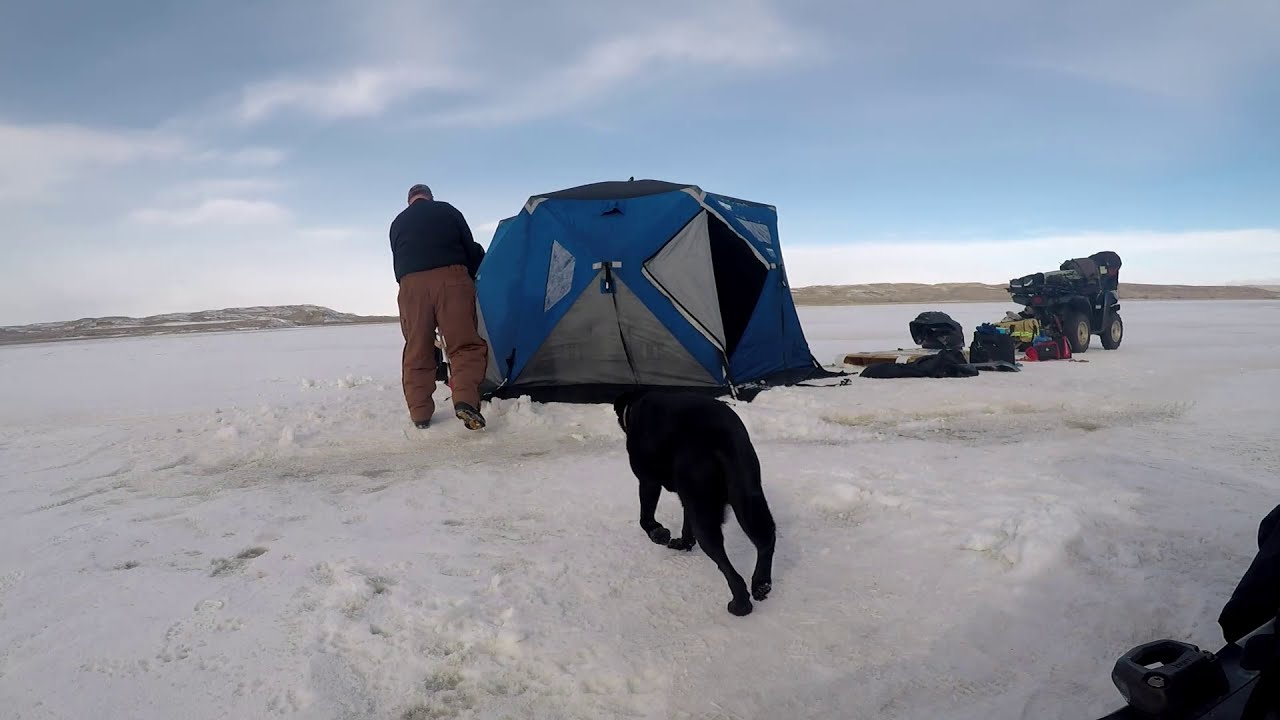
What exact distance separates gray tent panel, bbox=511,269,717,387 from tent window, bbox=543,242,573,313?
0.19m

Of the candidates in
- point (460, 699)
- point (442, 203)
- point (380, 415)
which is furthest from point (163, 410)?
point (460, 699)

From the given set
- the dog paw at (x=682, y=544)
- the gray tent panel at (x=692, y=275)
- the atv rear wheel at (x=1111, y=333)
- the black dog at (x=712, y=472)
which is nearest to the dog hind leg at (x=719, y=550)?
the black dog at (x=712, y=472)

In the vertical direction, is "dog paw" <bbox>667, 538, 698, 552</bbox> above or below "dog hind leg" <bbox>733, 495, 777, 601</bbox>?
below

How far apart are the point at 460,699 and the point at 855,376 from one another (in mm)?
6736

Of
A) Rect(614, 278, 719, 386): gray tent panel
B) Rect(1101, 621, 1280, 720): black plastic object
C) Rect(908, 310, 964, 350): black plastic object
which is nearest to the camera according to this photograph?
Rect(1101, 621, 1280, 720): black plastic object

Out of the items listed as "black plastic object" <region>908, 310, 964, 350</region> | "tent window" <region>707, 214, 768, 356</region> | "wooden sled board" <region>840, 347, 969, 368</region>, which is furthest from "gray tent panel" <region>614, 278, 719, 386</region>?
"black plastic object" <region>908, 310, 964, 350</region>

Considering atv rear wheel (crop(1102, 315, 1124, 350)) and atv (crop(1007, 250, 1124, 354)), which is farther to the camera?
atv rear wheel (crop(1102, 315, 1124, 350))

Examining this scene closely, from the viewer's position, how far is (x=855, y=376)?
7926mm

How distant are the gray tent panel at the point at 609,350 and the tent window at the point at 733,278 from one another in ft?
1.94

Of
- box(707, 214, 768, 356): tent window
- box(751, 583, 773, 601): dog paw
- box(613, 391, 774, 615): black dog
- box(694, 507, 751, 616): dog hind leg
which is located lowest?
box(751, 583, 773, 601): dog paw

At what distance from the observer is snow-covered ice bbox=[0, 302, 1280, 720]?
1941mm

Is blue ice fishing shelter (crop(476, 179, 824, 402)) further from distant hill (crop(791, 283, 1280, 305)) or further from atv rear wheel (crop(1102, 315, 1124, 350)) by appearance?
distant hill (crop(791, 283, 1280, 305))

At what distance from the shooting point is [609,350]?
6.75 metres

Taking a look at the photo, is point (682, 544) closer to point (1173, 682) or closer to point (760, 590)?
point (760, 590)
